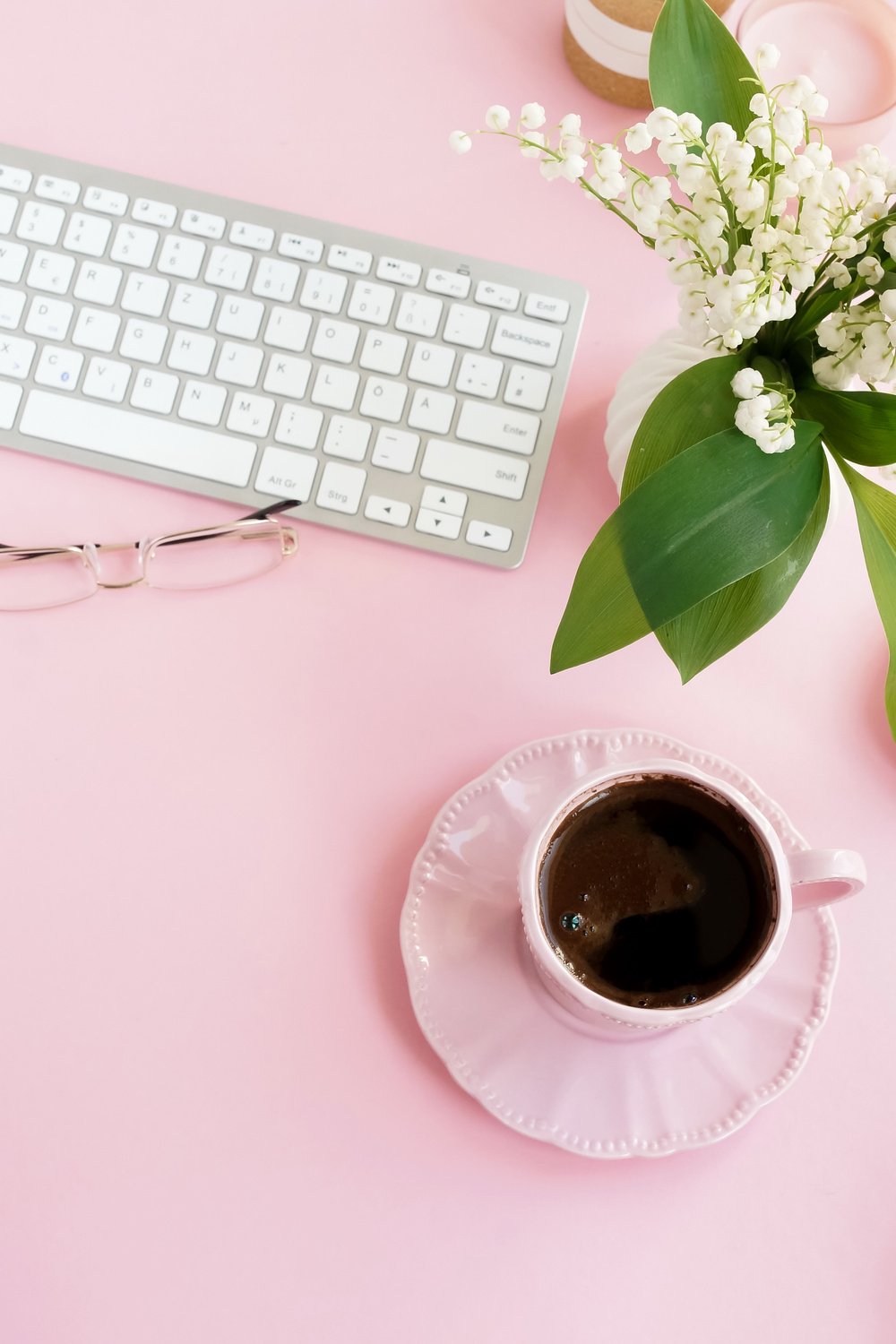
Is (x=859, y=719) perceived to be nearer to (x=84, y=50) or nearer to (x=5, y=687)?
(x=5, y=687)

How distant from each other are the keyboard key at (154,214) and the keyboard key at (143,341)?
69 millimetres

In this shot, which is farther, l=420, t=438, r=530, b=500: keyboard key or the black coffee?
l=420, t=438, r=530, b=500: keyboard key

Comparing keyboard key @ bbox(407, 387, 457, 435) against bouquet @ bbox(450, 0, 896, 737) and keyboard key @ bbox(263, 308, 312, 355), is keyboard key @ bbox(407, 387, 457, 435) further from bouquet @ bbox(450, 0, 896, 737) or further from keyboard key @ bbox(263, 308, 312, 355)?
bouquet @ bbox(450, 0, 896, 737)

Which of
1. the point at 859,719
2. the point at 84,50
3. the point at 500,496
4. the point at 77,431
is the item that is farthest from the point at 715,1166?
the point at 84,50

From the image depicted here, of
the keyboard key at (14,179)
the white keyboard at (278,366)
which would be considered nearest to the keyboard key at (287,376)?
the white keyboard at (278,366)

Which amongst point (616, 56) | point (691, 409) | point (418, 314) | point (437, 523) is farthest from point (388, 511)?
point (616, 56)

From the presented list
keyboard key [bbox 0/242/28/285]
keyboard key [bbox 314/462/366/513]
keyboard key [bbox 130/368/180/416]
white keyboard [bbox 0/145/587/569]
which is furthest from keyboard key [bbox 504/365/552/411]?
Result: keyboard key [bbox 0/242/28/285]

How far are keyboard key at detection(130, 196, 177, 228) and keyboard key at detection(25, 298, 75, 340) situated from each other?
77 millimetres

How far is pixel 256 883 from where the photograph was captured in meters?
0.61

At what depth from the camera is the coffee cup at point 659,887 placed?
0.50 m

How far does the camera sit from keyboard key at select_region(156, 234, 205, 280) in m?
0.67

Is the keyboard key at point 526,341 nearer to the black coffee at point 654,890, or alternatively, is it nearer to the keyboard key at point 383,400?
the keyboard key at point 383,400

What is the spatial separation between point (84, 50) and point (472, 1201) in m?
0.79

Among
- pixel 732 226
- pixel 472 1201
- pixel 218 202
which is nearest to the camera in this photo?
pixel 732 226
